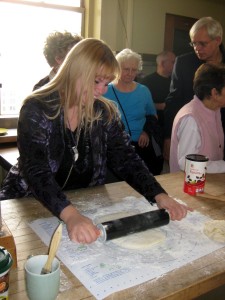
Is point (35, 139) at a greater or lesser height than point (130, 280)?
greater

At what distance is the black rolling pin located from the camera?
1020 mm

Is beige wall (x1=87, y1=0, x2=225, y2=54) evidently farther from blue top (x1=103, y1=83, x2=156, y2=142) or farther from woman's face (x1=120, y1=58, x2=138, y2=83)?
blue top (x1=103, y1=83, x2=156, y2=142)

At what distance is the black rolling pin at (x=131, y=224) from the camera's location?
1.02 m

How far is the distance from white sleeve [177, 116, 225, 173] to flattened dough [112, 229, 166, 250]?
31.2 inches

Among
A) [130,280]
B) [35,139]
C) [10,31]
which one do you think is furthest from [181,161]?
[10,31]

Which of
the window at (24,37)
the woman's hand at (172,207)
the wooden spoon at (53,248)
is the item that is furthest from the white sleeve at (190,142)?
the window at (24,37)

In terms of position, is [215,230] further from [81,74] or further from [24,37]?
[24,37]

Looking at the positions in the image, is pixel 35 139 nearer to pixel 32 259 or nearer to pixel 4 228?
pixel 4 228

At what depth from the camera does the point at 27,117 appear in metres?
1.23

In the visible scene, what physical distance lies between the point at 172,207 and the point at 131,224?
0.77 ft

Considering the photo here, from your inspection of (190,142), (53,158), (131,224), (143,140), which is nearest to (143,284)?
(131,224)

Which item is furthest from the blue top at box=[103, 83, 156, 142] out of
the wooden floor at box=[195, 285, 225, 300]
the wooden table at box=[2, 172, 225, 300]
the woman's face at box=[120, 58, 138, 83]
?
the wooden floor at box=[195, 285, 225, 300]

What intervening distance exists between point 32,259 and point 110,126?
0.80m

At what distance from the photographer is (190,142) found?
5.87 ft
